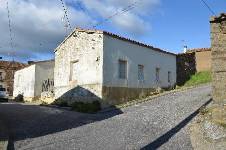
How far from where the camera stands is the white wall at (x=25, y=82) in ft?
116

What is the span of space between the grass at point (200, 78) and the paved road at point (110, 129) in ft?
44.4

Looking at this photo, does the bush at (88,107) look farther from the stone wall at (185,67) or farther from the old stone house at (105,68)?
the stone wall at (185,67)

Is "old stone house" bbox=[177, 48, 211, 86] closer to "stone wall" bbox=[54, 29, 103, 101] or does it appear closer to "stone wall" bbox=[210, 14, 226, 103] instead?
"stone wall" bbox=[54, 29, 103, 101]

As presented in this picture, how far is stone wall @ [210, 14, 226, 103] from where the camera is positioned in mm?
12172

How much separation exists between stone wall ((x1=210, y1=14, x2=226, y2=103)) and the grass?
1924 centimetres

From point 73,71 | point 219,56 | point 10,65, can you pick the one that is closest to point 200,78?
point 73,71

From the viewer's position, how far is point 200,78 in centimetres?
3269

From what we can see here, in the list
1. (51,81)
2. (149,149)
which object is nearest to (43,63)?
(51,81)

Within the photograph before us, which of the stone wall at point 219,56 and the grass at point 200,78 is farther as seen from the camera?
the grass at point 200,78

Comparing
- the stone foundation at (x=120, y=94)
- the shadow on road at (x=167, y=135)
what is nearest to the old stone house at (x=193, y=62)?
the stone foundation at (x=120, y=94)

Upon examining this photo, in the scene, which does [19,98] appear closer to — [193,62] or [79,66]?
[79,66]

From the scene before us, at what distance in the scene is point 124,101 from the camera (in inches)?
897

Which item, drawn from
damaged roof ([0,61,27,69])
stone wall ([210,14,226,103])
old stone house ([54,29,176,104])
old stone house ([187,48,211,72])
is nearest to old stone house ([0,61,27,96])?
damaged roof ([0,61,27,69])

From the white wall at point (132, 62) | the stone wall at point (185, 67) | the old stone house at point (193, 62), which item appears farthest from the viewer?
the old stone house at point (193, 62)
